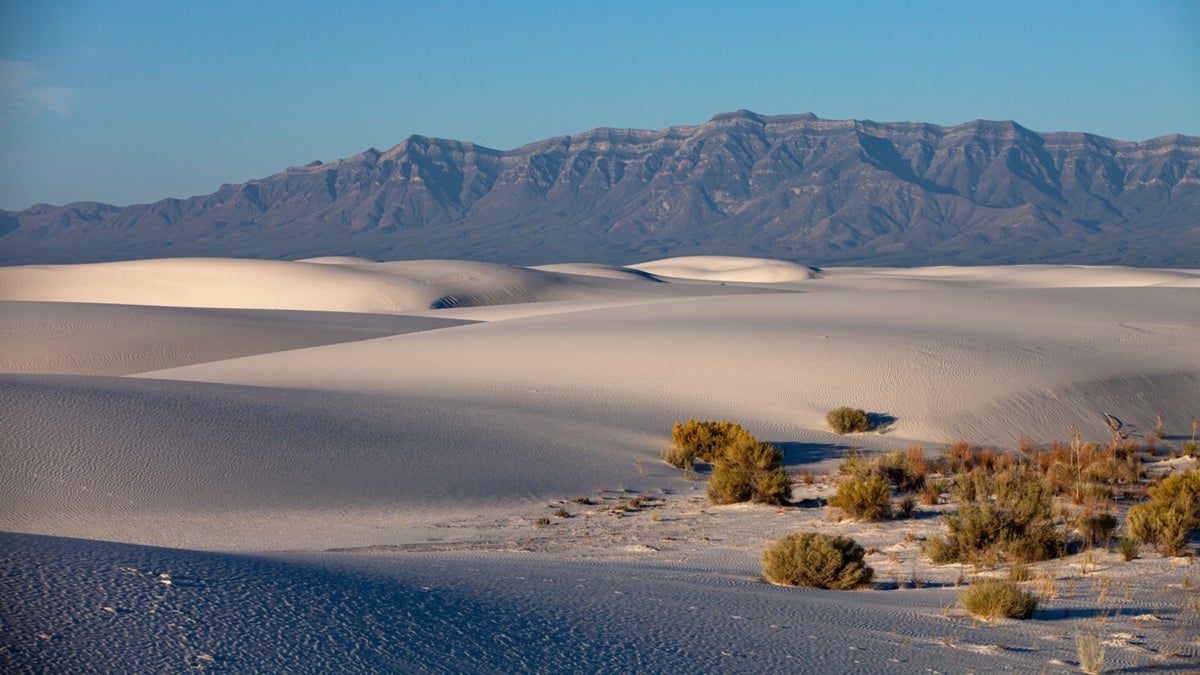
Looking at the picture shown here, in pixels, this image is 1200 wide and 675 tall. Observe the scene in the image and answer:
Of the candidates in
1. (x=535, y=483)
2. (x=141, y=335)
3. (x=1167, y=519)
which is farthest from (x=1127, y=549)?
(x=141, y=335)

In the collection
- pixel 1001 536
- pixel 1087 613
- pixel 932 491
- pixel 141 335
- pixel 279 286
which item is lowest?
pixel 932 491

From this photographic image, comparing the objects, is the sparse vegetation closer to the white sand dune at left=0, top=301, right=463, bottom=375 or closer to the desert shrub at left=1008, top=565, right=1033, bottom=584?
the desert shrub at left=1008, top=565, right=1033, bottom=584

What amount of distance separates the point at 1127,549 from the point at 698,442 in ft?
26.8

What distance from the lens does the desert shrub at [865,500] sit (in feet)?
38.3

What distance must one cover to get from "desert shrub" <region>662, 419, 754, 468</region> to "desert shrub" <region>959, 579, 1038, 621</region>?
8879 millimetres

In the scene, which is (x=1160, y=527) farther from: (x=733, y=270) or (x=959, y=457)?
(x=733, y=270)

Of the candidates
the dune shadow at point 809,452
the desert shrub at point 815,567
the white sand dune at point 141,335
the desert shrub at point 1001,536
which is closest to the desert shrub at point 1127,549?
the desert shrub at point 1001,536

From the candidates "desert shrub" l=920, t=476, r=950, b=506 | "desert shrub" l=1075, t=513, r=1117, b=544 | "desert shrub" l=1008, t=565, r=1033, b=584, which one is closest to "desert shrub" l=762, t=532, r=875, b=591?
"desert shrub" l=1008, t=565, r=1033, b=584

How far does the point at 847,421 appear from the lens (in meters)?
18.7

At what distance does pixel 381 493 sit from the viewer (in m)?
13.4

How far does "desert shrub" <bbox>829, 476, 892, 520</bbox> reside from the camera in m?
11.7

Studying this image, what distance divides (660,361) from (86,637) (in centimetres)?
1846

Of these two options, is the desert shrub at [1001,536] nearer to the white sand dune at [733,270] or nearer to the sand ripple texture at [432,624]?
the sand ripple texture at [432,624]

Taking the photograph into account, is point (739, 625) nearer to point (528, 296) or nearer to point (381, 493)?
point (381, 493)
